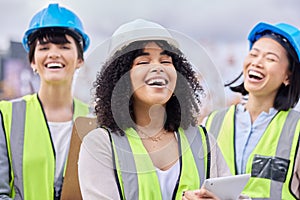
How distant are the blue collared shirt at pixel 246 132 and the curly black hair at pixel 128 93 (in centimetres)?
67

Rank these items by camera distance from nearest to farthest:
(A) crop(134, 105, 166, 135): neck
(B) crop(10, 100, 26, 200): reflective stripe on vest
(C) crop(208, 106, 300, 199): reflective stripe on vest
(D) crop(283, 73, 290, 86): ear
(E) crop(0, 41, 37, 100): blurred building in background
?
1. (A) crop(134, 105, 166, 135): neck
2. (B) crop(10, 100, 26, 200): reflective stripe on vest
3. (C) crop(208, 106, 300, 199): reflective stripe on vest
4. (D) crop(283, 73, 290, 86): ear
5. (E) crop(0, 41, 37, 100): blurred building in background

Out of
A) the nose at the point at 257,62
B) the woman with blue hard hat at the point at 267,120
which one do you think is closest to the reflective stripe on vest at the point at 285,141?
the woman with blue hard hat at the point at 267,120

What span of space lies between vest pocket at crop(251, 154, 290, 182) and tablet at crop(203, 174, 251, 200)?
65 centimetres

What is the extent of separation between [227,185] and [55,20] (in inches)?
42.3

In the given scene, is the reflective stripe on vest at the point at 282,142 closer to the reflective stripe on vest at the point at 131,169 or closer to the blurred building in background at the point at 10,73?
the reflective stripe on vest at the point at 131,169

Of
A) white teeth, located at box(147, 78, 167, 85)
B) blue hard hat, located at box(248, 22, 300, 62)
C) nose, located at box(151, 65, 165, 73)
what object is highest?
blue hard hat, located at box(248, 22, 300, 62)

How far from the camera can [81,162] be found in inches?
54.8

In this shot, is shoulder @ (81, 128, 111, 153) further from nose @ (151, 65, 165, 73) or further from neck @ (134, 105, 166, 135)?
nose @ (151, 65, 165, 73)

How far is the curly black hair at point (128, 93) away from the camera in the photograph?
4.45 feet

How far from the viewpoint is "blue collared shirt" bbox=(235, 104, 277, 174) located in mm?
2072

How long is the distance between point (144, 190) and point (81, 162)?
0.57ft

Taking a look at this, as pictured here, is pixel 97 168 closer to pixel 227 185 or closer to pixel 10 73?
pixel 227 185

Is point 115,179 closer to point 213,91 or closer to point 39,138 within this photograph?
point 213,91

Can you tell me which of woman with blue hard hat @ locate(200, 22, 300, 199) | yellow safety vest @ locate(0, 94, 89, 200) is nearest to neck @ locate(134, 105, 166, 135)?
yellow safety vest @ locate(0, 94, 89, 200)
